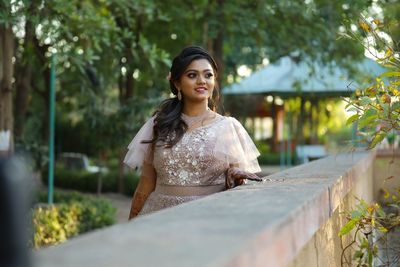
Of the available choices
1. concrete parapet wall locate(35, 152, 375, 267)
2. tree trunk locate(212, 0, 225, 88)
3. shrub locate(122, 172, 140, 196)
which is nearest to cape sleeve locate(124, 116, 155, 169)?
concrete parapet wall locate(35, 152, 375, 267)

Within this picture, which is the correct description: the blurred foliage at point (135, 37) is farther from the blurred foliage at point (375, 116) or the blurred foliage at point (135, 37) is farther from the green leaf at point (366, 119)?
the green leaf at point (366, 119)

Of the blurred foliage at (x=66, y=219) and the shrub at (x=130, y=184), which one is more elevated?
the blurred foliage at (x=66, y=219)

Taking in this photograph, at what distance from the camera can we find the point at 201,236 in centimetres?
175

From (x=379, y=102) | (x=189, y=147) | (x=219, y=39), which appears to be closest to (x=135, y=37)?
(x=219, y=39)

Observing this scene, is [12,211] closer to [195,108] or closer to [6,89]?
[195,108]

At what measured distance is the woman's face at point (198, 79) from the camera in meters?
4.63

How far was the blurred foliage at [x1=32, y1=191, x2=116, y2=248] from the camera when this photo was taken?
8737mm

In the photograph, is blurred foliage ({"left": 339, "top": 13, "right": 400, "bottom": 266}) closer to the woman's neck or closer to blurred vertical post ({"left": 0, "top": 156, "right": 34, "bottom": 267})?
the woman's neck

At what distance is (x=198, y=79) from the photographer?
4.64 meters

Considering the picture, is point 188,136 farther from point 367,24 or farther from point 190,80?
point 367,24

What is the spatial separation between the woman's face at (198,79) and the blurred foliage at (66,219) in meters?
3.64

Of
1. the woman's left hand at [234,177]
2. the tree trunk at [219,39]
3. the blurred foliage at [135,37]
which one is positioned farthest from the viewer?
the tree trunk at [219,39]

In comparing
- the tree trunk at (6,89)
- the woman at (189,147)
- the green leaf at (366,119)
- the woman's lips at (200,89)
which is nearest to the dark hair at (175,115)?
the woman at (189,147)

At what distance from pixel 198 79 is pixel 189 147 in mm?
436
